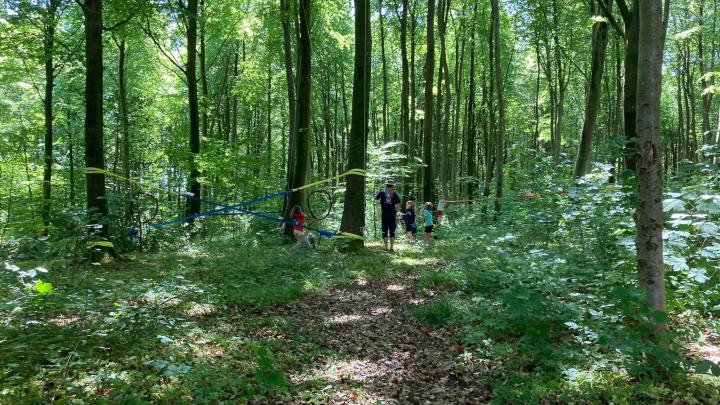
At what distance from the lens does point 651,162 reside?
3.98 metres

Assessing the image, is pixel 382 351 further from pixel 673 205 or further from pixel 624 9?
pixel 624 9

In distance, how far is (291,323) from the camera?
5.62 meters

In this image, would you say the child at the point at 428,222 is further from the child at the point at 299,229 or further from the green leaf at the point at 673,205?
the green leaf at the point at 673,205

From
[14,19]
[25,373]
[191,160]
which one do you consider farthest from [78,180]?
[25,373]

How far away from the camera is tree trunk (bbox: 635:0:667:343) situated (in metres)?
3.96

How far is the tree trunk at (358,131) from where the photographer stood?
34.7 feet

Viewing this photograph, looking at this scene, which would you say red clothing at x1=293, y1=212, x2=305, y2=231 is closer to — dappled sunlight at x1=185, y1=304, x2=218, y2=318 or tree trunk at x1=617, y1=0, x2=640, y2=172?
dappled sunlight at x1=185, y1=304, x2=218, y2=318

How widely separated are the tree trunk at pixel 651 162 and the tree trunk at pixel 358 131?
697 cm

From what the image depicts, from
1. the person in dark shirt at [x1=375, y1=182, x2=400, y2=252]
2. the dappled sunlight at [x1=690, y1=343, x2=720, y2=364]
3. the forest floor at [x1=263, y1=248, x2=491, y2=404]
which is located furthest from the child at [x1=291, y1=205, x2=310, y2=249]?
the dappled sunlight at [x1=690, y1=343, x2=720, y2=364]

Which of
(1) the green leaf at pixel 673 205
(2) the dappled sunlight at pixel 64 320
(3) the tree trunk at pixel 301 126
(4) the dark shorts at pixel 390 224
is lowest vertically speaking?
(2) the dappled sunlight at pixel 64 320

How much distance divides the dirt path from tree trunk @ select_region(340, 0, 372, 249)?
359cm

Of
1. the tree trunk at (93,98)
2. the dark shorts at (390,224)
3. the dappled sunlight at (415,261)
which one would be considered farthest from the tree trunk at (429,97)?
the tree trunk at (93,98)

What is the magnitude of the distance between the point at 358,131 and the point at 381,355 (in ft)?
21.7

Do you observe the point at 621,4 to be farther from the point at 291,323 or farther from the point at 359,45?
the point at 291,323
